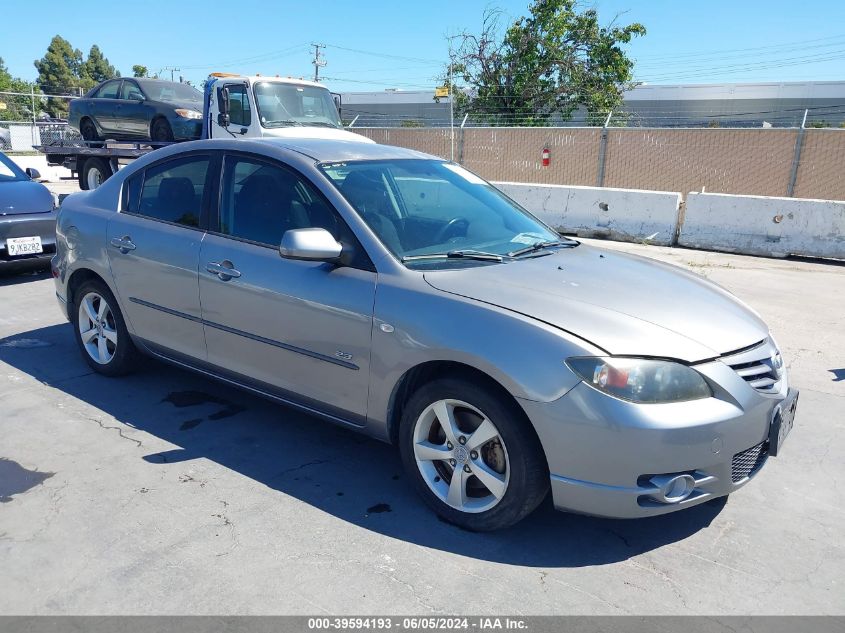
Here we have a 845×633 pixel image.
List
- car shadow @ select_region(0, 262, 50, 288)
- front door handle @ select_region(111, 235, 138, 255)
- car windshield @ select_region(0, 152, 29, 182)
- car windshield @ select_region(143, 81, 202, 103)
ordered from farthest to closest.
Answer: car windshield @ select_region(143, 81, 202, 103) < car windshield @ select_region(0, 152, 29, 182) < car shadow @ select_region(0, 262, 50, 288) < front door handle @ select_region(111, 235, 138, 255)

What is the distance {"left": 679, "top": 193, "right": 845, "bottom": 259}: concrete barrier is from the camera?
1023 centimetres

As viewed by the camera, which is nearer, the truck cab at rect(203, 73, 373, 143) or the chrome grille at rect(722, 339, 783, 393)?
the chrome grille at rect(722, 339, 783, 393)

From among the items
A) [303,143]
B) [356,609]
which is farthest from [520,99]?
[356,609]

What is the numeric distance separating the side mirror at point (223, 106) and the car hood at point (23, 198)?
371cm

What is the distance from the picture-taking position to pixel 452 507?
129 inches

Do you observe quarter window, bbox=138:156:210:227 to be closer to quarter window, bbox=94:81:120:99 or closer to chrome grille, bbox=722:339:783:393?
chrome grille, bbox=722:339:783:393

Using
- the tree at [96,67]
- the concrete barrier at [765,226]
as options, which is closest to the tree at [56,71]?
the tree at [96,67]

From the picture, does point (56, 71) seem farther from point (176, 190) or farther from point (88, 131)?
point (176, 190)

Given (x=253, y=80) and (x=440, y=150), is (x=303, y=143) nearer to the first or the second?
(x=253, y=80)

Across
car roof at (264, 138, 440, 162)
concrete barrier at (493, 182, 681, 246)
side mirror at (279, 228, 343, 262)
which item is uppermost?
car roof at (264, 138, 440, 162)

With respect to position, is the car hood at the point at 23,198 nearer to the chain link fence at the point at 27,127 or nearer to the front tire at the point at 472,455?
the front tire at the point at 472,455

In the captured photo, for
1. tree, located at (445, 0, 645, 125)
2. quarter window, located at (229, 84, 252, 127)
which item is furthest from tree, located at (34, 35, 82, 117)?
quarter window, located at (229, 84, 252, 127)

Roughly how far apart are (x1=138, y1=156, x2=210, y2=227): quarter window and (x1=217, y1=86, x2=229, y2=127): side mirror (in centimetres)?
748
